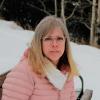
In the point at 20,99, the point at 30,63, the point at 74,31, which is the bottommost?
the point at 74,31

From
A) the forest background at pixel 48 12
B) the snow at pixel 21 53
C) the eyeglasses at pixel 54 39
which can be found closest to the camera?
the eyeglasses at pixel 54 39

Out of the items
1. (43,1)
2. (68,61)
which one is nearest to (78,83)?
(68,61)

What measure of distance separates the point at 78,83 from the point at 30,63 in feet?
10.7

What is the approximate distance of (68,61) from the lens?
3656mm

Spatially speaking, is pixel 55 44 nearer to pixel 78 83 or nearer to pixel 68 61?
pixel 68 61

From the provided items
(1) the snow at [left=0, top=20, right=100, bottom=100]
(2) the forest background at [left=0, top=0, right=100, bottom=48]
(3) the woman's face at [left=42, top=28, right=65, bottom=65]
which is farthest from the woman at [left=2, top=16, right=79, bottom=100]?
(2) the forest background at [left=0, top=0, right=100, bottom=48]

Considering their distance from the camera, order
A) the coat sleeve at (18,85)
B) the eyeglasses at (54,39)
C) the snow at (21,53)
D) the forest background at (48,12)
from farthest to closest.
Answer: the forest background at (48,12), the snow at (21,53), the eyeglasses at (54,39), the coat sleeve at (18,85)

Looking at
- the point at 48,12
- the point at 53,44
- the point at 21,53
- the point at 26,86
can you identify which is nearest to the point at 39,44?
the point at 53,44

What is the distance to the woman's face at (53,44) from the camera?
3443 mm

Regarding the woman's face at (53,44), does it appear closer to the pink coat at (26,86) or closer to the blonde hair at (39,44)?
the blonde hair at (39,44)

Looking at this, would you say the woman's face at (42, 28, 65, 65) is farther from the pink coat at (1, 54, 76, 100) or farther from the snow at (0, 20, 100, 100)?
the snow at (0, 20, 100, 100)

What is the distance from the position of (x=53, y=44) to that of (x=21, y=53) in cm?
486

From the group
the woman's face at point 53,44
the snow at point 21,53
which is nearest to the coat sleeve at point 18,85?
the woman's face at point 53,44

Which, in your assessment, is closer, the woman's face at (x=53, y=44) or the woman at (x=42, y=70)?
the woman at (x=42, y=70)
